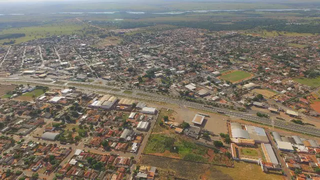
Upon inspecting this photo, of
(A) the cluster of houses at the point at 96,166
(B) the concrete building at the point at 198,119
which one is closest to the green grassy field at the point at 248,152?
(B) the concrete building at the point at 198,119

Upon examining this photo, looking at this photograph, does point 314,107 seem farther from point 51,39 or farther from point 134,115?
point 51,39

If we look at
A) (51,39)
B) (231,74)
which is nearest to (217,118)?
(231,74)

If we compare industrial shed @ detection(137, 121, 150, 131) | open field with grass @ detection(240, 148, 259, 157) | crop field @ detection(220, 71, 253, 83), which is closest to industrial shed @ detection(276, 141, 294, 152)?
open field with grass @ detection(240, 148, 259, 157)

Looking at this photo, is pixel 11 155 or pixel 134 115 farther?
pixel 134 115

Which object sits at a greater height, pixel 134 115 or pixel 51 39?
pixel 51 39

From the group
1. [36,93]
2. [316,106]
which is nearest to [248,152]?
[316,106]

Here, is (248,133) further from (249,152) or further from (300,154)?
(300,154)

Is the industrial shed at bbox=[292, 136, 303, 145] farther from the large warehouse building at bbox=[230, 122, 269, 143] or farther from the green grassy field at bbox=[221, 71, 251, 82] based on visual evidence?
the green grassy field at bbox=[221, 71, 251, 82]
